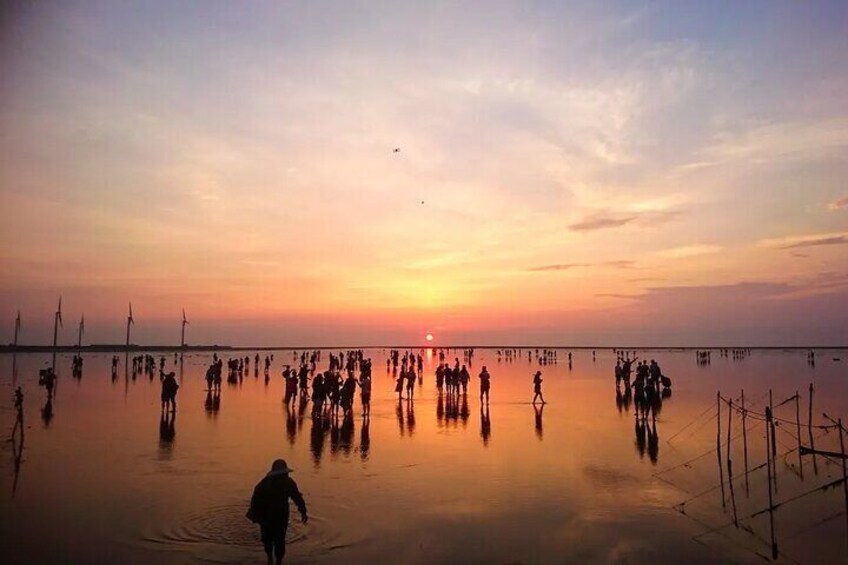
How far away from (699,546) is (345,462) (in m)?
9.02

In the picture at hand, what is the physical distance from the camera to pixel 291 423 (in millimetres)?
23875

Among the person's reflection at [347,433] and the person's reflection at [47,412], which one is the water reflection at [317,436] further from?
the person's reflection at [47,412]

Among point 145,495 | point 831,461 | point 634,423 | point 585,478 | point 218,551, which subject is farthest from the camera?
point 634,423

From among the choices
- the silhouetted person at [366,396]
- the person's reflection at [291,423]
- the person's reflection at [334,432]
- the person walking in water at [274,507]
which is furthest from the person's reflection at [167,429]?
the person walking in water at [274,507]

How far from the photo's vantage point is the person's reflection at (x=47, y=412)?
24056 mm

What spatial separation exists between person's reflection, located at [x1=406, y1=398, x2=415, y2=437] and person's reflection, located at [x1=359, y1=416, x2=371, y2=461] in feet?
4.87

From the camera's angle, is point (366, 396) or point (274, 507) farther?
point (366, 396)

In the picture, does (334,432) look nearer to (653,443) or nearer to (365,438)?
(365,438)

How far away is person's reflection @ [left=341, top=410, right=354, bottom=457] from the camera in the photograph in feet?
60.6

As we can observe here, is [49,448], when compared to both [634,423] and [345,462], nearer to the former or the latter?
[345,462]

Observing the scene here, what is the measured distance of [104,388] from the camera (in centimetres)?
4162

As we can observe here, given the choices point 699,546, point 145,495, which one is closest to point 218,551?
point 145,495

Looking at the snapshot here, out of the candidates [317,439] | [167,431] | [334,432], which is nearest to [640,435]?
[334,432]

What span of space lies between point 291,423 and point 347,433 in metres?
3.44
